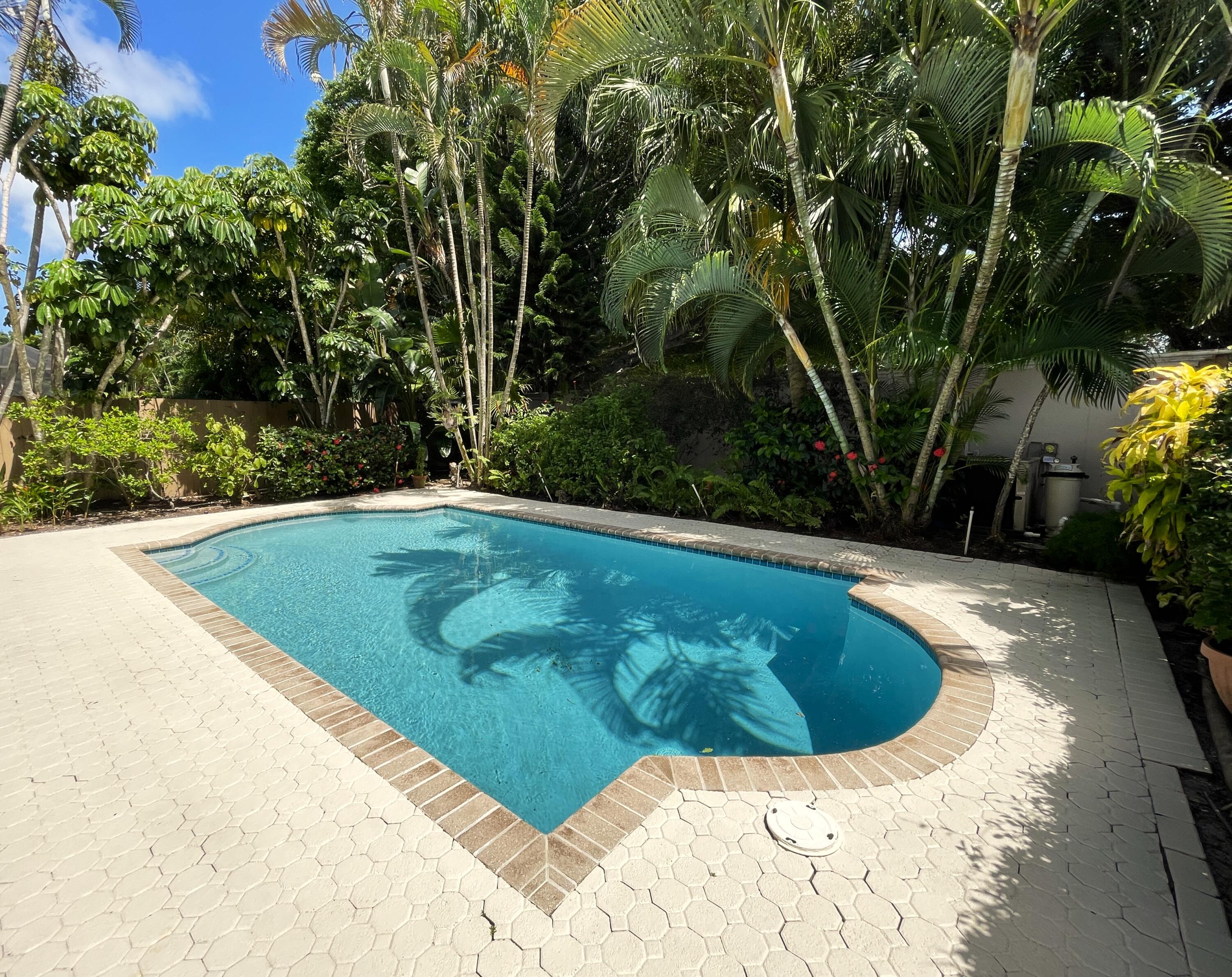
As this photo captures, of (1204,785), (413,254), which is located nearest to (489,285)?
(413,254)

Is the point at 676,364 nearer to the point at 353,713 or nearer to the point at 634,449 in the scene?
the point at 634,449

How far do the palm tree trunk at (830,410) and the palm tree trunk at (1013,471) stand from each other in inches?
52.7

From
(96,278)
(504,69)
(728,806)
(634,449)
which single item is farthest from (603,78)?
(728,806)

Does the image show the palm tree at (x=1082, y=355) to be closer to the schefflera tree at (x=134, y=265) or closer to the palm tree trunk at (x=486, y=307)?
the palm tree trunk at (x=486, y=307)

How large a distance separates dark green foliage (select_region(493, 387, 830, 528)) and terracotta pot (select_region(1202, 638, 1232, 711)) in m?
4.34

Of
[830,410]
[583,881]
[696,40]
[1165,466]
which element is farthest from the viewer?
[830,410]

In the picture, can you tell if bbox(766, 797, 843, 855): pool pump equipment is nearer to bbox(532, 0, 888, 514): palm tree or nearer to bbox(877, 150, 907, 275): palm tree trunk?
bbox(532, 0, 888, 514): palm tree

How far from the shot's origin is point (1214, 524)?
2.71 m

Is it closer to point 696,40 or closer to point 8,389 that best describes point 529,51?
point 696,40

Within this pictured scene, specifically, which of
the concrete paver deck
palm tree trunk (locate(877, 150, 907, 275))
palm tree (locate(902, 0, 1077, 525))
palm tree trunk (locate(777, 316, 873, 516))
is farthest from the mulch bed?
palm tree trunk (locate(877, 150, 907, 275))

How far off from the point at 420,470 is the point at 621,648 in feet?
30.1

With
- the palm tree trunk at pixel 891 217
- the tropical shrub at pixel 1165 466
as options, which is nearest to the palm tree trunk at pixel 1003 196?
the palm tree trunk at pixel 891 217

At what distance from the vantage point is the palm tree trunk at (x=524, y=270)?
393 inches

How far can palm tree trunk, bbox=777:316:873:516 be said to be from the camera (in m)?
6.39
